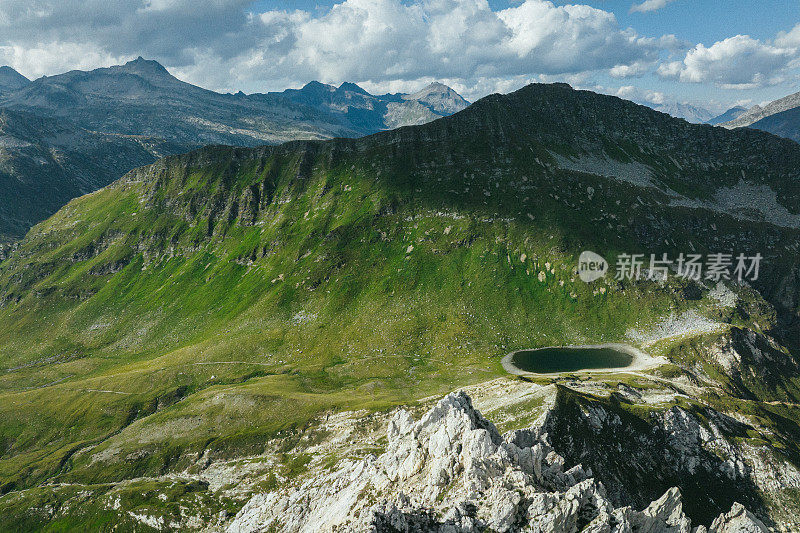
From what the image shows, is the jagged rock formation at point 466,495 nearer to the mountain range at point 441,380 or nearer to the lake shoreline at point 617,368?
the mountain range at point 441,380

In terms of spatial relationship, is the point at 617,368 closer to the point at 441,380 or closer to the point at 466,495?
the point at 441,380

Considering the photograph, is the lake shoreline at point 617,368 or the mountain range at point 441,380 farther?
the lake shoreline at point 617,368

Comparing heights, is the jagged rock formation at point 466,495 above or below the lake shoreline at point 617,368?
above

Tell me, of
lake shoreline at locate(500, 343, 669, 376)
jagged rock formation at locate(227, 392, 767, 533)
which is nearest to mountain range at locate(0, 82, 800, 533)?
jagged rock formation at locate(227, 392, 767, 533)

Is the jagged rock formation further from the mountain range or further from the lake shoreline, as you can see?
the lake shoreline

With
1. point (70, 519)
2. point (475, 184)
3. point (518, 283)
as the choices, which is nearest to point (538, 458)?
point (70, 519)

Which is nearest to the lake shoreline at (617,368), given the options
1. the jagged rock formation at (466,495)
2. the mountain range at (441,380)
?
the mountain range at (441,380)

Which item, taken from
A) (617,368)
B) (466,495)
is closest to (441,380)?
(617,368)

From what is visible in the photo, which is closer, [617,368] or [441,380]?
[441,380]
